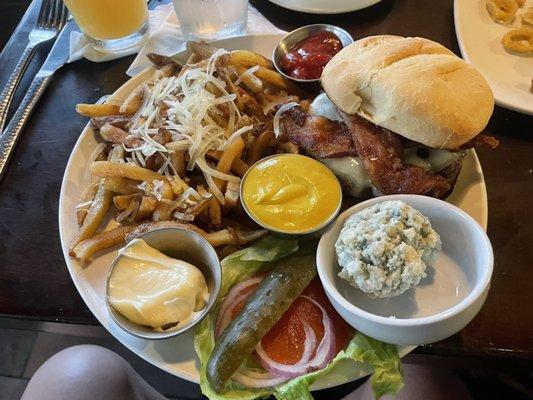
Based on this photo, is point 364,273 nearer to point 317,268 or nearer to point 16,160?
point 317,268

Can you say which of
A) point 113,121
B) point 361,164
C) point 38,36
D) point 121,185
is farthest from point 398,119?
point 38,36

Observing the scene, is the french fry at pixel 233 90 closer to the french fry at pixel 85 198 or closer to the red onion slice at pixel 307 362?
the french fry at pixel 85 198

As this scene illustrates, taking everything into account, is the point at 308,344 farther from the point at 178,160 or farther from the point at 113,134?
the point at 113,134

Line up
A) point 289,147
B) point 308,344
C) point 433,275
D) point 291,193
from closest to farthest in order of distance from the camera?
1. point 308,344
2. point 433,275
3. point 291,193
4. point 289,147

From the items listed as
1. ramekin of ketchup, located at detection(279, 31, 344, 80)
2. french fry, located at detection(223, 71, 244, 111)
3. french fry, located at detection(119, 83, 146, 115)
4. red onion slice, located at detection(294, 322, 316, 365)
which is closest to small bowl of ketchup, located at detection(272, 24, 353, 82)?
ramekin of ketchup, located at detection(279, 31, 344, 80)

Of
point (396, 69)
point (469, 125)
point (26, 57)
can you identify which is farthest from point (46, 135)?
point (469, 125)

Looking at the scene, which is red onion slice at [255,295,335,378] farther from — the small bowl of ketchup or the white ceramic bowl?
the small bowl of ketchup
